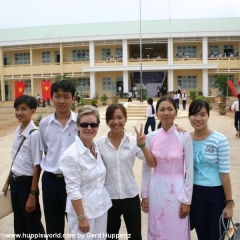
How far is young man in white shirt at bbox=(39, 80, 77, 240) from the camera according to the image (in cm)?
245

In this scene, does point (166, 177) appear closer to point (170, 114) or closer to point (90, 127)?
point (170, 114)

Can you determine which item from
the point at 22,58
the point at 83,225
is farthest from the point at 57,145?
the point at 22,58

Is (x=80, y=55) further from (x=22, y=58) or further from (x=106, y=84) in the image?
(x=22, y=58)

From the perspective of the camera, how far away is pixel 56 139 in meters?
2.47

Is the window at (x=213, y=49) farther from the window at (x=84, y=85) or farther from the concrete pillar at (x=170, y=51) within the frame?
the window at (x=84, y=85)

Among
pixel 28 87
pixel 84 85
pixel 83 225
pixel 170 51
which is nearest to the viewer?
pixel 83 225

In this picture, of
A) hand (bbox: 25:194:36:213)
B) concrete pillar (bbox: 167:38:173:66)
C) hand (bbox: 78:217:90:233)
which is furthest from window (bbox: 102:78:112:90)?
hand (bbox: 78:217:90:233)

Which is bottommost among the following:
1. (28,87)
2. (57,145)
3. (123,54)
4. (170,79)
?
(57,145)

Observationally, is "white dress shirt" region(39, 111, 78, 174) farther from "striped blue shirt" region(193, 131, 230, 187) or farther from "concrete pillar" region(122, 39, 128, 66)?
"concrete pillar" region(122, 39, 128, 66)

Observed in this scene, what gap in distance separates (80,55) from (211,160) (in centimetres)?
2851

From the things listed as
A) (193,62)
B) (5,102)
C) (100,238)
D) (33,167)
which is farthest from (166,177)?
(5,102)

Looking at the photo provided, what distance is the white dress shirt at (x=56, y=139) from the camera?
2469 millimetres

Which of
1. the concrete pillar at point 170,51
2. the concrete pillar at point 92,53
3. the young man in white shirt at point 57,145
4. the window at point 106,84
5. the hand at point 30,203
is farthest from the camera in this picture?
the window at point 106,84

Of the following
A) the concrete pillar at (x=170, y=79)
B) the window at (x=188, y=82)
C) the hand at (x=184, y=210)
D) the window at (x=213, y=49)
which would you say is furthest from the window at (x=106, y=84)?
the hand at (x=184, y=210)
